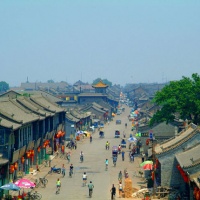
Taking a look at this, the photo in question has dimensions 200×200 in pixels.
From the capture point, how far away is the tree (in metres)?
62.8

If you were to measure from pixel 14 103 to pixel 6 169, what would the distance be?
13690 millimetres

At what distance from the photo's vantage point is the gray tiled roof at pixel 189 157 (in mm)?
35866

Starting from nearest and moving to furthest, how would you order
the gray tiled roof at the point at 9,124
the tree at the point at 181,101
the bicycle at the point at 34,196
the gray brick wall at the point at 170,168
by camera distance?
the bicycle at the point at 34,196 < the gray brick wall at the point at 170,168 < the gray tiled roof at the point at 9,124 < the tree at the point at 181,101

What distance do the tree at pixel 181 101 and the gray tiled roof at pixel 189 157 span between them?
70.1 feet

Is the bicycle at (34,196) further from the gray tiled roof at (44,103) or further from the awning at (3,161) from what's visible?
the gray tiled roof at (44,103)

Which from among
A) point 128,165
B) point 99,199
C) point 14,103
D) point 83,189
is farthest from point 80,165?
point 99,199

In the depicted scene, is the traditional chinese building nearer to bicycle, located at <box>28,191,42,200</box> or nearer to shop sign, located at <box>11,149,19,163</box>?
shop sign, located at <box>11,149,19,163</box>

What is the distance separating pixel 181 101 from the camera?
208 feet

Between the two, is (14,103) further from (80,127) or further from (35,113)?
(80,127)

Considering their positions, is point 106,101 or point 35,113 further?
point 106,101

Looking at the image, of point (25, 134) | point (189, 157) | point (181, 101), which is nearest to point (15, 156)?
point (25, 134)

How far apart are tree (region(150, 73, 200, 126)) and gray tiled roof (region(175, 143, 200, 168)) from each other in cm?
→ 2136

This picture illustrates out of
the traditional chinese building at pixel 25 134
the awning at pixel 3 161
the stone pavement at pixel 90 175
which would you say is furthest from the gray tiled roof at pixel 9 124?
the stone pavement at pixel 90 175

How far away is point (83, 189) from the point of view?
4506 centimetres
